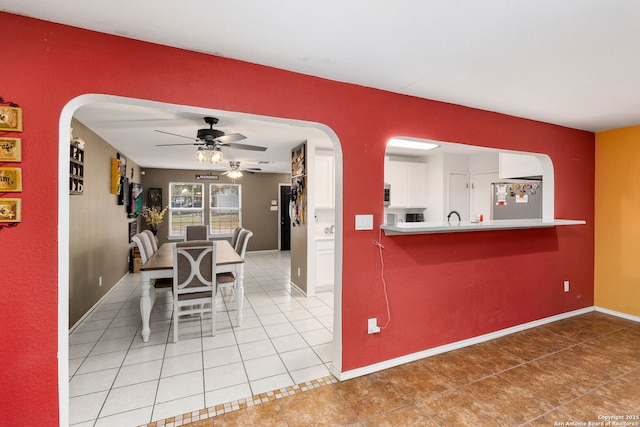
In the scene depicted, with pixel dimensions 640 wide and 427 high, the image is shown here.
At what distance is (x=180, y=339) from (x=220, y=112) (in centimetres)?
240

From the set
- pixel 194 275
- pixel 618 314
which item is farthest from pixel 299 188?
pixel 618 314

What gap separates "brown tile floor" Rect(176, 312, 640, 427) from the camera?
196 centimetres

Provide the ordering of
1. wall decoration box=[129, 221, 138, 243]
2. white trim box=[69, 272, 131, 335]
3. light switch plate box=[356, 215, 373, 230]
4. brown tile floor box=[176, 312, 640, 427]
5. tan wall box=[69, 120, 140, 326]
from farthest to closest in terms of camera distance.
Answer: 1. wall decoration box=[129, 221, 138, 243]
2. tan wall box=[69, 120, 140, 326]
3. white trim box=[69, 272, 131, 335]
4. light switch plate box=[356, 215, 373, 230]
5. brown tile floor box=[176, 312, 640, 427]

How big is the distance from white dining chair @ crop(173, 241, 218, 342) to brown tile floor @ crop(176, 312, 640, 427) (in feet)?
4.68

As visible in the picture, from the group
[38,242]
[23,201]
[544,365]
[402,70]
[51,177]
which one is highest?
[402,70]

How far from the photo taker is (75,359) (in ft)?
8.72

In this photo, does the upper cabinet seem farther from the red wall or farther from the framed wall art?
the framed wall art

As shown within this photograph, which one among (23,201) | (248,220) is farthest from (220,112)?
(248,220)

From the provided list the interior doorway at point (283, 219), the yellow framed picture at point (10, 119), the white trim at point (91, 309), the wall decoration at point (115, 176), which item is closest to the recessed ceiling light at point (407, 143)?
the yellow framed picture at point (10, 119)

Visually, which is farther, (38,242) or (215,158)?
(215,158)

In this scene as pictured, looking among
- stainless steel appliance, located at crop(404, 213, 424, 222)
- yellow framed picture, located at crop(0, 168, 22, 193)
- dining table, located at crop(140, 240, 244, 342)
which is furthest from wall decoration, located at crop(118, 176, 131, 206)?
stainless steel appliance, located at crop(404, 213, 424, 222)

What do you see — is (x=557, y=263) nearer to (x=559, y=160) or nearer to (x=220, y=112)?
(x=559, y=160)

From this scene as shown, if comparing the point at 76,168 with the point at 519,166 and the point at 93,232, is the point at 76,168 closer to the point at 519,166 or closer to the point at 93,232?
the point at 93,232

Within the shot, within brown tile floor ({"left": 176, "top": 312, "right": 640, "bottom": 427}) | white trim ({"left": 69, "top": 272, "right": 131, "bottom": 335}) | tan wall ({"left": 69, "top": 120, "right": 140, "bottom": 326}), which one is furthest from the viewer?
tan wall ({"left": 69, "top": 120, "right": 140, "bottom": 326})
